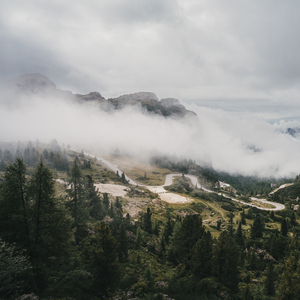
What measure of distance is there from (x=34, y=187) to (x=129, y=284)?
22910 millimetres

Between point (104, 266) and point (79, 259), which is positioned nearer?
point (104, 266)

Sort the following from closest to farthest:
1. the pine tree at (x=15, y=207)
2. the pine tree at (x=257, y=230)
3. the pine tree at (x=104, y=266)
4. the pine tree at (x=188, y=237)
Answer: the pine tree at (x=15, y=207) < the pine tree at (x=104, y=266) < the pine tree at (x=188, y=237) < the pine tree at (x=257, y=230)

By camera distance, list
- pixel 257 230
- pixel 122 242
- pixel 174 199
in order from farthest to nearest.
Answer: pixel 174 199 < pixel 257 230 < pixel 122 242

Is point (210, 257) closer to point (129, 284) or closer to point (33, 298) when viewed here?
point (129, 284)

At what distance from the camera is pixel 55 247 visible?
2275 centimetres

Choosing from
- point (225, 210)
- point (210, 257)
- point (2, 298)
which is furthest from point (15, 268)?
point (225, 210)

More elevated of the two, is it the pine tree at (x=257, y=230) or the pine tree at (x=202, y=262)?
the pine tree at (x=202, y=262)

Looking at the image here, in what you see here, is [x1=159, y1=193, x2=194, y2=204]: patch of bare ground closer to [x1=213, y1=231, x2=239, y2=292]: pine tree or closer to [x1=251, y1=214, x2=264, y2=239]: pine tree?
[x1=251, y1=214, x2=264, y2=239]: pine tree

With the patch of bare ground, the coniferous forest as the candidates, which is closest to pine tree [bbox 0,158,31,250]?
the coniferous forest

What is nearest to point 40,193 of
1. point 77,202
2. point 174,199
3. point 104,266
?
point 104,266

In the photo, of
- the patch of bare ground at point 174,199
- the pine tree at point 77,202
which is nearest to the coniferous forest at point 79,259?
the pine tree at point 77,202

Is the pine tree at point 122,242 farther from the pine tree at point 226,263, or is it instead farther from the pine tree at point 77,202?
the pine tree at point 226,263

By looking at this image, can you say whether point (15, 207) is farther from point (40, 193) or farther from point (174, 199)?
point (174, 199)

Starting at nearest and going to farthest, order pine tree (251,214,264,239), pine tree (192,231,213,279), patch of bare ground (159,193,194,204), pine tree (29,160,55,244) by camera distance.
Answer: pine tree (29,160,55,244) → pine tree (192,231,213,279) → pine tree (251,214,264,239) → patch of bare ground (159,193,194,204)
